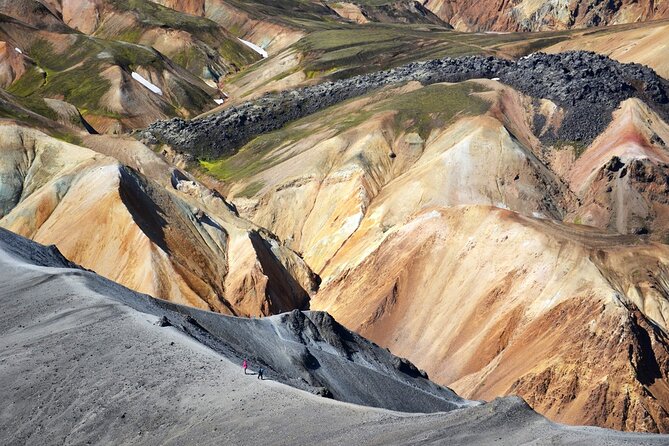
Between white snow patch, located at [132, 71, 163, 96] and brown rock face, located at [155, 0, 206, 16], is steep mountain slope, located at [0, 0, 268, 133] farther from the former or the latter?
brown rock face, located at [155, 0, 206, 16]

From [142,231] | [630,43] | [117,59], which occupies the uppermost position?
[630,43]

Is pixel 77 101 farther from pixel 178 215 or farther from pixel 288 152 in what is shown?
pixel 178 215

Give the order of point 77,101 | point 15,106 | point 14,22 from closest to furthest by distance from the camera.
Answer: point 15,106 → point 77,101 → point 14,22

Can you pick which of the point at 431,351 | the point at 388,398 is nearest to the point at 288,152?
the point at 431,351

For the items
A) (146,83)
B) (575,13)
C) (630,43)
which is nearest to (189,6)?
(146,83)

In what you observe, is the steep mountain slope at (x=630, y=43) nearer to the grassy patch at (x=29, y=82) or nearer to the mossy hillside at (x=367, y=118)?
the mossy hillside at (x=367, y=118)

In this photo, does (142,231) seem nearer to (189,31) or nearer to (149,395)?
(149,395)
